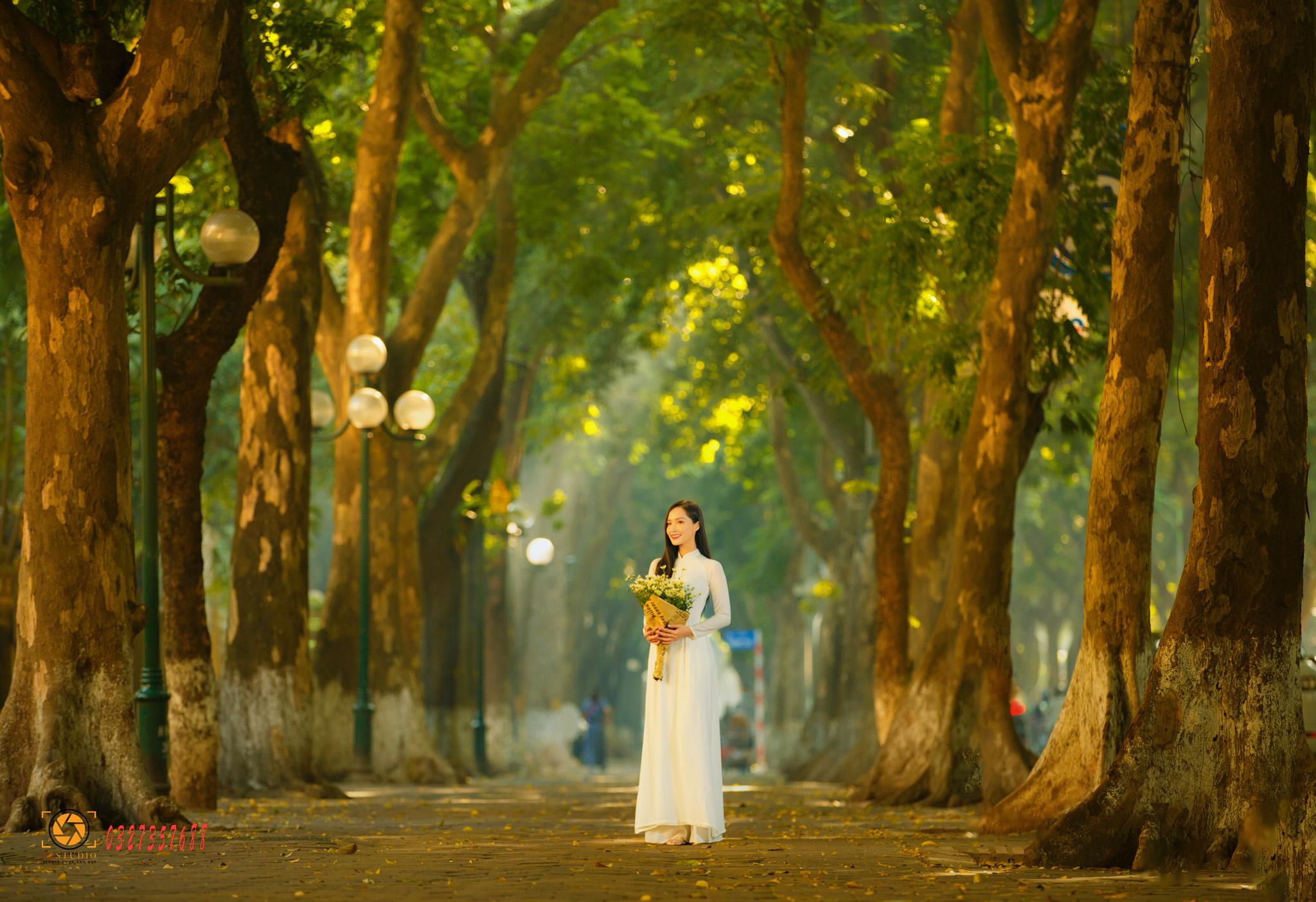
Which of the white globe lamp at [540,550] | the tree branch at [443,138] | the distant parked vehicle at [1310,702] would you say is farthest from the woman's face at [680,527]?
the white globe lamp at [540,550]

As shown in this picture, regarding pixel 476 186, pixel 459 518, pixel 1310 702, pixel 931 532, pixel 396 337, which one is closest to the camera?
pixel 1310 702

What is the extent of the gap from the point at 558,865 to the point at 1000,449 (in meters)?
7.23

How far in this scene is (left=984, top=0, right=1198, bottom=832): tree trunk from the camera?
38.3ft

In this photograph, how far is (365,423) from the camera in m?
19.3

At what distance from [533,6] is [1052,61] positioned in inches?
672

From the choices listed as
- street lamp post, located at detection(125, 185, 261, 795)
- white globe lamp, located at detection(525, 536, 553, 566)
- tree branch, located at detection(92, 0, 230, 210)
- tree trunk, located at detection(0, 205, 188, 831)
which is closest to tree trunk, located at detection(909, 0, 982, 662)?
street lamp post, located at detection(125, 185, 261, 795)

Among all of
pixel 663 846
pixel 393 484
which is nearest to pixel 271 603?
pixel 393 484

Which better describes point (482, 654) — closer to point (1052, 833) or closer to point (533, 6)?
point (533, 6)

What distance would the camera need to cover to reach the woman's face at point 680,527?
447 inches

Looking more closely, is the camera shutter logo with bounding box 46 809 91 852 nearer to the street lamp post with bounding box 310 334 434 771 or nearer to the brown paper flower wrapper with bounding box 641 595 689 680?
the brown paper flower wrapper with bounding box 641 595 689 680

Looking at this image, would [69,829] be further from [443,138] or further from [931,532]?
[443,138]

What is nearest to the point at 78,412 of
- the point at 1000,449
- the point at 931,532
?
the point at 1000,449

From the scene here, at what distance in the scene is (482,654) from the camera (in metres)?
31.9

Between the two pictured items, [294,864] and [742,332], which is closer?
[294,864]
